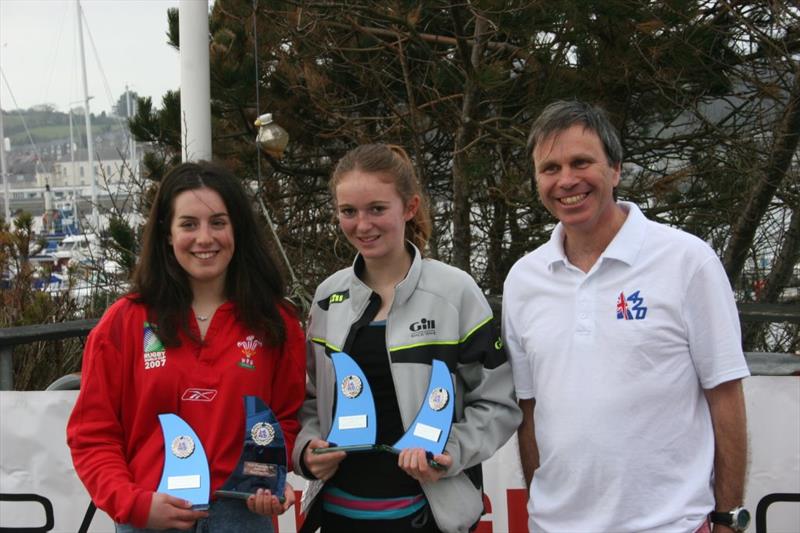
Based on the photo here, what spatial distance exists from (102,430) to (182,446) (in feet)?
0.80

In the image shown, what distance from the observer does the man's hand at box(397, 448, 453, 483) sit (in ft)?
8.02

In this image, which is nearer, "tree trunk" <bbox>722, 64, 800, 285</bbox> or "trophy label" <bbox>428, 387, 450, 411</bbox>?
"trophy label" <bbox>428, 387, 450, 411</bbox>

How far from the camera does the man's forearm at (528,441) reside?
271 centimetres

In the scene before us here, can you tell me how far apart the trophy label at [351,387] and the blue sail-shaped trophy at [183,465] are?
16.3 inches

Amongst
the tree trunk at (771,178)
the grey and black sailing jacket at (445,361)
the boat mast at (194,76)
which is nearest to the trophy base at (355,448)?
the grey and black sailing jacket at (445,361)

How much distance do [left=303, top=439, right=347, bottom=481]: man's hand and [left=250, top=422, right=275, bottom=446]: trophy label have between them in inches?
4.5

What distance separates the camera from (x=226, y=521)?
2.60 meters

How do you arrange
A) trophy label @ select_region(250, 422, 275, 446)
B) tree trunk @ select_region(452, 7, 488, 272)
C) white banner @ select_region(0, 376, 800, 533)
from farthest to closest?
tree trunk @ select_region(452, 7, 488, 272) < white banner @ select_region(0, 376, 800, 533) < trophy label @ select_region(250, 422, 275, 446)

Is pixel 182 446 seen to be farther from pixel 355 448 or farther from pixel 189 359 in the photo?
pixel 355 448

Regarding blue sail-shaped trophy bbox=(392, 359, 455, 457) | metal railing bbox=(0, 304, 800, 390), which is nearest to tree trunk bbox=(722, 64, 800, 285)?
metal railing bbox=(0, 304, 800, 390)

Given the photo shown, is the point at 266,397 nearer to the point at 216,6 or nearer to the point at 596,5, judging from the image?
the point at 596,5

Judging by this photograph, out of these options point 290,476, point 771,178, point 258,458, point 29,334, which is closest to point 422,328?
point 258,458

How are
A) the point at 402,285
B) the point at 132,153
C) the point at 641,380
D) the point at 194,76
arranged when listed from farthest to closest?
the point at 132,153
the point at 194,76
the point at 402,285
the point at 641,380

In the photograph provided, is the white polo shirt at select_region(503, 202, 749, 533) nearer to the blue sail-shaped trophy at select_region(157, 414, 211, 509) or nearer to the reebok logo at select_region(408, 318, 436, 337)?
the reebok logo at select_region(408, 318, 436, 337)
